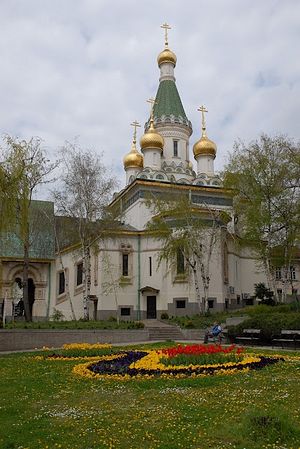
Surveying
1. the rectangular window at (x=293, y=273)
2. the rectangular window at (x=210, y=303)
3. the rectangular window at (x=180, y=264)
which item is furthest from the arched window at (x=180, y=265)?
Answer: the rectangular window at (x=293, y=273)

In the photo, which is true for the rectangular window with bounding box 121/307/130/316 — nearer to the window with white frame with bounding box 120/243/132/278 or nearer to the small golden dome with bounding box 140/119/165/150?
the window with white frame with bounding box 120/243/132/278

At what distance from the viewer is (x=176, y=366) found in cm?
1180

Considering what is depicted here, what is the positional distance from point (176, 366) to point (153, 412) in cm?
427

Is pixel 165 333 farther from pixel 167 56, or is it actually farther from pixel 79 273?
pixel 167 56

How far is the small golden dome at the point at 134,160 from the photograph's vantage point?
4369cm

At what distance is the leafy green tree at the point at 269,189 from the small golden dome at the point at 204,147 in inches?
400

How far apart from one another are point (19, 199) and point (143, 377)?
Result: 13.8m

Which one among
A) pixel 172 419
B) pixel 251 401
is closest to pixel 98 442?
pixel 172 419

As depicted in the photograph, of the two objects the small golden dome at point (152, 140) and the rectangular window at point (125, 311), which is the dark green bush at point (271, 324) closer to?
the rectangular window at point (125, 311)

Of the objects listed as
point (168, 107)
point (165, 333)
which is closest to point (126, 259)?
point (165, 333)

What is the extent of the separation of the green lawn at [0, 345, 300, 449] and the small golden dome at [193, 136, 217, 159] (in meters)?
31.2

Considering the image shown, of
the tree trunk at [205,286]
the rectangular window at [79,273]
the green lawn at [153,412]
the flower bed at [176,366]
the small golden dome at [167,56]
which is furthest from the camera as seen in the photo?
the small golden dome at [167,56]

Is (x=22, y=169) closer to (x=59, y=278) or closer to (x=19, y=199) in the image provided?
(x=19, y=199)

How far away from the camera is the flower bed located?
11125 mm
